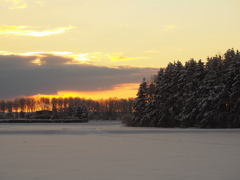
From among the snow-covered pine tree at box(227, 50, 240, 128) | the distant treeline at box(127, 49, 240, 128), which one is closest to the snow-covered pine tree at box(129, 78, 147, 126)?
the distant treeline at box(127, 49, 240, 128)

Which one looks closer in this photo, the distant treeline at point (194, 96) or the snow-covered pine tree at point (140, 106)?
the distant treeline at point (194, 96)

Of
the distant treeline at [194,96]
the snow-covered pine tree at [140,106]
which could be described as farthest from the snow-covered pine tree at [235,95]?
the snow-covered pine tree at [140,106]

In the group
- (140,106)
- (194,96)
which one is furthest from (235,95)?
(140,106)

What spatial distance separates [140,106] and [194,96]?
48.9 feet

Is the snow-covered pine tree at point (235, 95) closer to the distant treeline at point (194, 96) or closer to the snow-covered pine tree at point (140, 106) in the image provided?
the distant treeline at point (194, 96)

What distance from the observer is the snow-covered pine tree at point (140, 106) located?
8169 cm

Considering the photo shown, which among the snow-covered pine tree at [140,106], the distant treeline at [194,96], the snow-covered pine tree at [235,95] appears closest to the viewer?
the snow-covered pine tree at [235,95]

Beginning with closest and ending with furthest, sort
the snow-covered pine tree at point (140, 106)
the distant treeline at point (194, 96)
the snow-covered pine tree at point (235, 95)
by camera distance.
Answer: the snow-covered pine tree at point (235, 95) < the distant treeline at point (194, 96) < the snow-covered pine tree at point (140, 106)

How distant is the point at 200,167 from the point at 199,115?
174 feet

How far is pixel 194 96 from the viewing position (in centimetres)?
7094

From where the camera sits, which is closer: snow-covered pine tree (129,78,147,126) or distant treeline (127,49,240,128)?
distant treeline (127,49,240,128)

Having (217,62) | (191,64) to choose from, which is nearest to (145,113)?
(191,64)

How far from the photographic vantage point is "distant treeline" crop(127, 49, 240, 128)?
64875 mm

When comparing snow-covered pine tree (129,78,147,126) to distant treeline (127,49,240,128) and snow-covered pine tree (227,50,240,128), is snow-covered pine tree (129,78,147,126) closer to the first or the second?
distant treeline (127,49,240,128)
